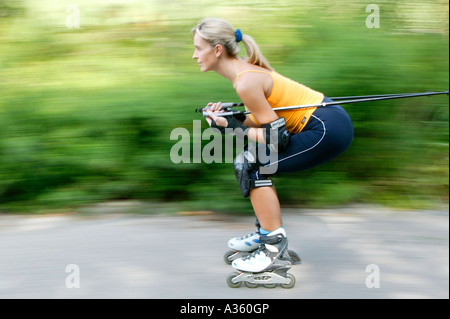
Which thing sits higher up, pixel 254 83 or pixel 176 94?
pixel 176 94

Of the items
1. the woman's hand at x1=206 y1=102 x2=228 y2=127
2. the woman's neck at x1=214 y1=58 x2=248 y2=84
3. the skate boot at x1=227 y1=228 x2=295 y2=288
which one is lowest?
the skate boot at x1=227 y1=228 x2=295 y2=288

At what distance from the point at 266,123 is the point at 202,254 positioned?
43.6 inches

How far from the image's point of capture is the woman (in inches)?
A: 118

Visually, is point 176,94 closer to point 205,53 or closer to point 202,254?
point 205,53

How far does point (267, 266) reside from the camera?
10.1 ft

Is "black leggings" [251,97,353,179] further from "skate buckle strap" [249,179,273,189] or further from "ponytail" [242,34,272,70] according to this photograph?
"ponytail" [242,34,272,70]

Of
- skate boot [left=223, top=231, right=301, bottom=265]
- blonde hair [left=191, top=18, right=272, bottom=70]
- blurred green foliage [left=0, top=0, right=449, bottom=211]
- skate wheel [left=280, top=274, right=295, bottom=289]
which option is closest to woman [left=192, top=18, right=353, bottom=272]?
blonde hair [left=191, top=18, right=272, bottom=70]

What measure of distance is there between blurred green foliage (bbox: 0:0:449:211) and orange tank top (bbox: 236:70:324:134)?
44.4 inches

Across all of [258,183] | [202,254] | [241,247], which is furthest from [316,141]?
[202,254]

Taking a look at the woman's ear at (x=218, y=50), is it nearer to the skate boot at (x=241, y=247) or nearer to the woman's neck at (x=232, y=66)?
the woman's neck at (x=232, y=66)

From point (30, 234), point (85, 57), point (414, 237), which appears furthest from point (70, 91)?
point (414, 237)

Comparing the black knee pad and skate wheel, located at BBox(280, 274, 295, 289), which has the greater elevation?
the black knee pad

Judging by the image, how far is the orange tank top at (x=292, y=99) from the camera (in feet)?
10.0

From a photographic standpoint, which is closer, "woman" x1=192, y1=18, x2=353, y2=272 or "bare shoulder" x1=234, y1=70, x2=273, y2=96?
"bare shoulder" x1=234, y1=70, x2=273, y2=96
